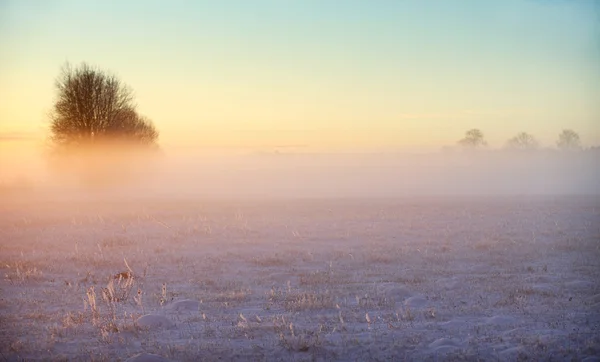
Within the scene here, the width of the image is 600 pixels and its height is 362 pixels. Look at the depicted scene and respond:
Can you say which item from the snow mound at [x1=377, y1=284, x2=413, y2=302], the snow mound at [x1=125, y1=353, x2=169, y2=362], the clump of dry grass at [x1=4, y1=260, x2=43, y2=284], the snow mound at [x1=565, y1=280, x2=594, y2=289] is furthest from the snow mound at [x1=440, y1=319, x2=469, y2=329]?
the clump of dry grass at [x1=4, y1=260, x2=43, y2=284]

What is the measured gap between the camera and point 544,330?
31.1 feet

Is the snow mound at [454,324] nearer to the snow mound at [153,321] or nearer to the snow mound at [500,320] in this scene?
the snow mound at [500,320]

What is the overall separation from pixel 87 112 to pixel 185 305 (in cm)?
4381

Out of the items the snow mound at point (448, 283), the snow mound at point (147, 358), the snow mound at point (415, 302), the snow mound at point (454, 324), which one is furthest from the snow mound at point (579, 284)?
the snow mound at point (147, 358)

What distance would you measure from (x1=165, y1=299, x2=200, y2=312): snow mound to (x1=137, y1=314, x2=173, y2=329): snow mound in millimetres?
1200

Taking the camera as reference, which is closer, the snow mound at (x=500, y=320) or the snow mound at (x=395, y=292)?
the snow mound at (x=500, y=320)

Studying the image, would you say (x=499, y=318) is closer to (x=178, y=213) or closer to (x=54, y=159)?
(x=178, y=213)

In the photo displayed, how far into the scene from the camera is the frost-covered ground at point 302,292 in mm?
8789

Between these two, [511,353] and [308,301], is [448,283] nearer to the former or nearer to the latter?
[308,301]

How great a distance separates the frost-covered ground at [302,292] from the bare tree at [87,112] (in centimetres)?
2746

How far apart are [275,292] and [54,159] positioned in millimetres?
45217

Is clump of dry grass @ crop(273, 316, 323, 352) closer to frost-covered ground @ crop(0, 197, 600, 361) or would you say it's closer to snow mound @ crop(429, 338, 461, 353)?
frost-covered ground @ crop(0, 197, 600, 361)

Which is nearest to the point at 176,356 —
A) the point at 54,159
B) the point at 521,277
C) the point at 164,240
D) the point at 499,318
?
the point at 499,318

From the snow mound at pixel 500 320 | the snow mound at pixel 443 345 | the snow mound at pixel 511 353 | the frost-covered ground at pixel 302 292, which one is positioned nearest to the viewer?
the snow mound at pixel 511 353
